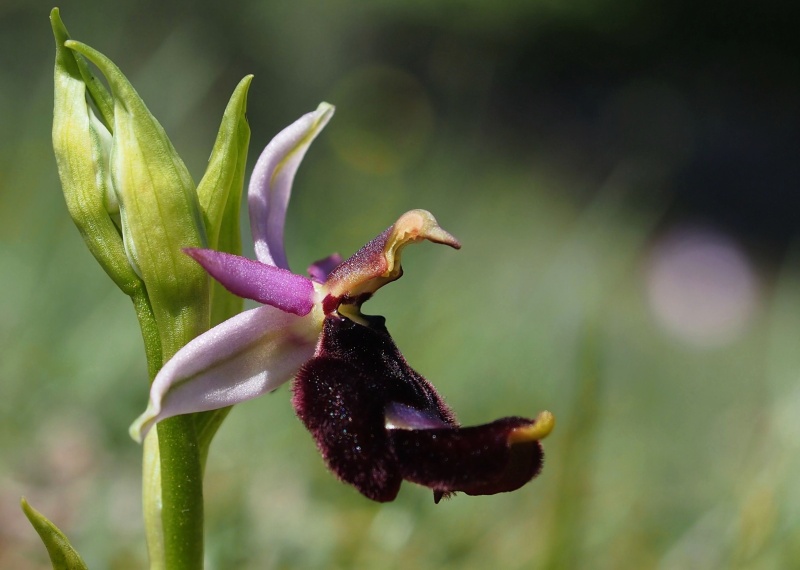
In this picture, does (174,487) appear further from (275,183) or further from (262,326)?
(275,183)

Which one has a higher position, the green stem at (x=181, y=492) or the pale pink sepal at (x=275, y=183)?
the pale pink sepal at (x=275, y=183)

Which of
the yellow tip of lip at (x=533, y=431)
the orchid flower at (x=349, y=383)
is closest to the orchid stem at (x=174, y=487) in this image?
the orchid flower at (x=349, y=383)

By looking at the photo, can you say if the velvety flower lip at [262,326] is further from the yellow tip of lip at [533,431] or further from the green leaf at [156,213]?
the yellow tip of lip at [533,431]

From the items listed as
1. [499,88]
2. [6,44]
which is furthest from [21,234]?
[499,88]

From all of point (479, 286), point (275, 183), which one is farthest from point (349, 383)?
point (479, 286)

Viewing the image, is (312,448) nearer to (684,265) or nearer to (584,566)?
(584,566)

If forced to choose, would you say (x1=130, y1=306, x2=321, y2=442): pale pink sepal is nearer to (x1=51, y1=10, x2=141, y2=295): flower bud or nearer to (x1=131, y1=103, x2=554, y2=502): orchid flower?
(x1=131, y1=103, x2=554, y2=502): orchid flower

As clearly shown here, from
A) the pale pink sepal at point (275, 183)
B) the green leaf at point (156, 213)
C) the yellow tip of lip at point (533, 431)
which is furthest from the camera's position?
the pale pink sepal at point (275, 183)
